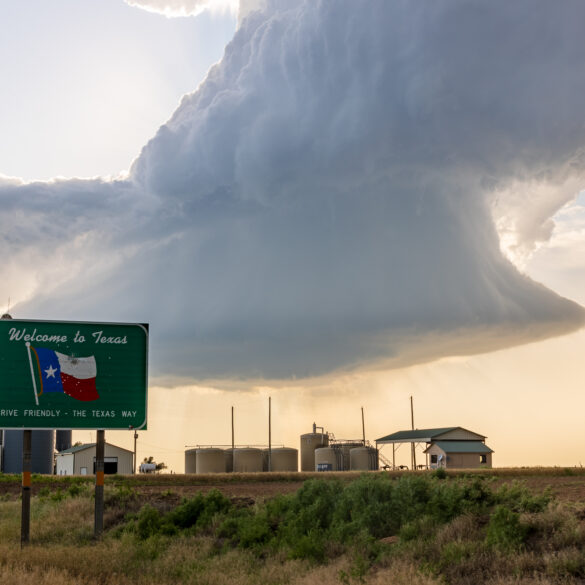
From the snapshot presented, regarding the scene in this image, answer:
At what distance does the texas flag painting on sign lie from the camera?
79.4 ft

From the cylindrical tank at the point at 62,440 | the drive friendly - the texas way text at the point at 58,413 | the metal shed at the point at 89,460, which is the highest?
the cylindrical tank at the point at 62,440

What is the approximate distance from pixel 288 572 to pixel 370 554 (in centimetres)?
183

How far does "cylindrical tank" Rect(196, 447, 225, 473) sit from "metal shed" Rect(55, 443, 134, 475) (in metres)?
7.92

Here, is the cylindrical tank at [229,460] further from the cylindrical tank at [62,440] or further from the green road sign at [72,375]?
the green road sign at [72,375]

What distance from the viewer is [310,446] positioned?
9481 centimetres

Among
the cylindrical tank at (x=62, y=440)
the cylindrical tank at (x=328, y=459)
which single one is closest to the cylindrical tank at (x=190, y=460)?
the cylindrical tank at (x=328, y=459)

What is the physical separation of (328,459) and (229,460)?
488 inches

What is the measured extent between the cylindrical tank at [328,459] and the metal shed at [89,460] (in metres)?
21.9

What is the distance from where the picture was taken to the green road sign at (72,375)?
78.6 ft

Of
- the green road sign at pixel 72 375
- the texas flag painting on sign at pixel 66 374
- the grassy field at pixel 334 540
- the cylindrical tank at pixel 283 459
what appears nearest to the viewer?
the grassy field at pixel 334 540

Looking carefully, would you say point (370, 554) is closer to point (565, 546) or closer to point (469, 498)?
point (469, 498)

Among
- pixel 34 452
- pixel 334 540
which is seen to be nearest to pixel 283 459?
pixel 34 452

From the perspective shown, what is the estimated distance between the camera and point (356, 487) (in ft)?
65.7

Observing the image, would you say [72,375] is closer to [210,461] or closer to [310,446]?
[210,461]
